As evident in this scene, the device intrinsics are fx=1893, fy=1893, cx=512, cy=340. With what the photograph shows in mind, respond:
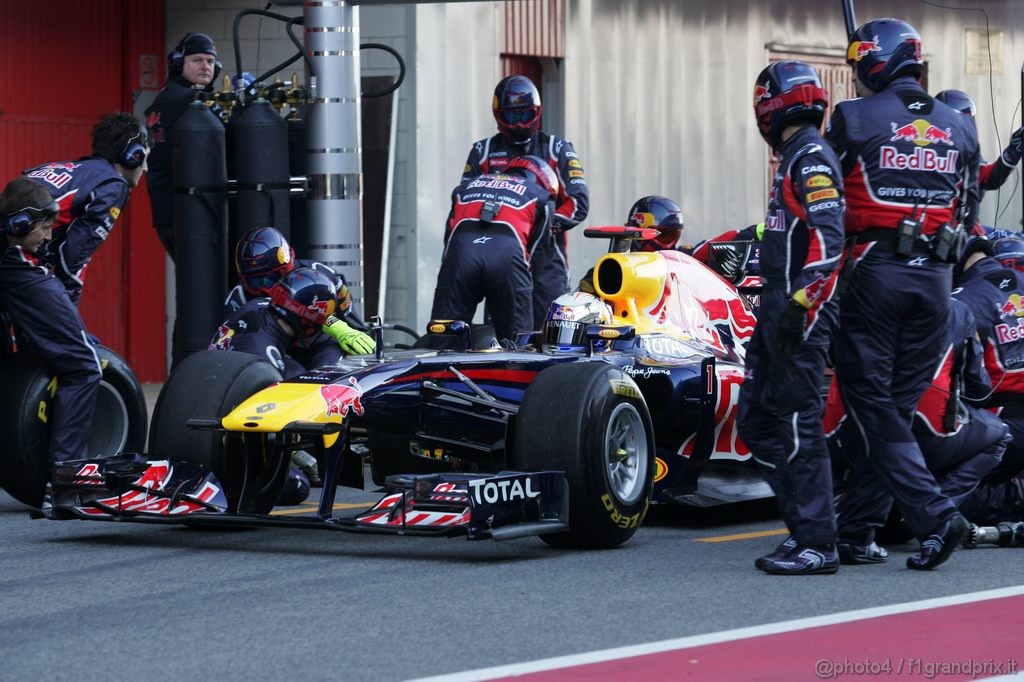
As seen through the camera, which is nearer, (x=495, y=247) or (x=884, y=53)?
(x=884, y=53)

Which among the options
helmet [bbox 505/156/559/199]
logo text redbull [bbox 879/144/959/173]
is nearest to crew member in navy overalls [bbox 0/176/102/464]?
helmet [bbox 505/156/559/199]

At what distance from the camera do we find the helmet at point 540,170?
1123 centimetres

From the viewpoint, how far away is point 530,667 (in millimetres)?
5391

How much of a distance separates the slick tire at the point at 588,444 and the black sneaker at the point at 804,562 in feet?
2.45

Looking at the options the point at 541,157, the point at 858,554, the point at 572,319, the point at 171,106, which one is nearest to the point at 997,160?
the point at 541,157

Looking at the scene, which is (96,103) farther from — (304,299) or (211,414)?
(211,414)

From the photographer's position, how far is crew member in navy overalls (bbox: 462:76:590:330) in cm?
1194

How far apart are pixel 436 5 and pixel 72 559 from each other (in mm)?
8572

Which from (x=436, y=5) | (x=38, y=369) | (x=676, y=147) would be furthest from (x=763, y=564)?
(x=676, y=147)

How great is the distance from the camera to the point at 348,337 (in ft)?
33.1

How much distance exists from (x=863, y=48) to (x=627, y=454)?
1905 millimetres

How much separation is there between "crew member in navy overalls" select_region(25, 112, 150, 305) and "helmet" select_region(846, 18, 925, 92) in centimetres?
367

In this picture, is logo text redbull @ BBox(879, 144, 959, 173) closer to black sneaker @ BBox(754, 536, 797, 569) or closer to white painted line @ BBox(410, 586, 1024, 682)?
black sneaker @ BBox(754, 536, 797, 569)

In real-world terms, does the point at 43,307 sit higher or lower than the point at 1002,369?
higher
